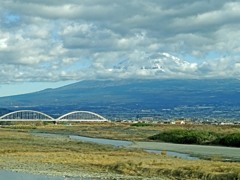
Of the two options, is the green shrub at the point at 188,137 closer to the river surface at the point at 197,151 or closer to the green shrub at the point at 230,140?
the green shrub at the point at 230,140

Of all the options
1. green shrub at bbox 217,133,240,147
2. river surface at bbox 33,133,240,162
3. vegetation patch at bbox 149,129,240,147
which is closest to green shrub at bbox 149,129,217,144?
vegetation patch at bbox 149,129,240,147

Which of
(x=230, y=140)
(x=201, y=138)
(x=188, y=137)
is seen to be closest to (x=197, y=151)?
(x=230, y=140)

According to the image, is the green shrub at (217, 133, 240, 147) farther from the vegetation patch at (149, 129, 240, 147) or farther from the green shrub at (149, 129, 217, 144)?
the green shrub at (149, 129, 217, 144)

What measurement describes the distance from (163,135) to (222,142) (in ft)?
60.9

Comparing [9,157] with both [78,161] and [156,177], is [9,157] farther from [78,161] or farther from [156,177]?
[156,177]

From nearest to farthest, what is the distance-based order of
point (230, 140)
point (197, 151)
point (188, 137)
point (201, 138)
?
point (197, 151), point (230, 140), point (201, 138), point (188, 137)

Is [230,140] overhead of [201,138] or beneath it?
beneath

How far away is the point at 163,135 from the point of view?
103 m

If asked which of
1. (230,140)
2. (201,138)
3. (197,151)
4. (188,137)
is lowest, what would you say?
(197,151)

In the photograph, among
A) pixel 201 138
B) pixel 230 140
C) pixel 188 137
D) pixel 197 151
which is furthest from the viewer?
pixel 188 137

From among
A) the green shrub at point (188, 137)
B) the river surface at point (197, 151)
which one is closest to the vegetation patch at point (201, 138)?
the green shrub at point (188, 137)

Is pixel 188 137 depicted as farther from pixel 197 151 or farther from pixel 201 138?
pixel 197 151

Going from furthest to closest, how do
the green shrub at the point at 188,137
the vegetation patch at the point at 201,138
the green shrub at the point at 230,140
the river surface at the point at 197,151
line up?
the green shrub at the point at 188,137
the vegetation patch at the point at 201,138
the green shrub at the point at 230,140
the river surface at the point at 197,151

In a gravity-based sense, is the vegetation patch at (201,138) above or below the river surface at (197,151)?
above
